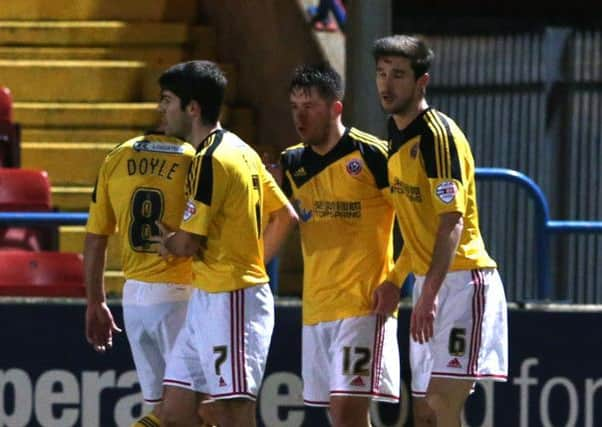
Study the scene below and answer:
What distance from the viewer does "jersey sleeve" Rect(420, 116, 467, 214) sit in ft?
25.2

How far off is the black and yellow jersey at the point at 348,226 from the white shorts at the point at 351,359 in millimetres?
Answer: 71

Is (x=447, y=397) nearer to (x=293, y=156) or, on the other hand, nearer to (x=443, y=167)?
(x=443, y=167)

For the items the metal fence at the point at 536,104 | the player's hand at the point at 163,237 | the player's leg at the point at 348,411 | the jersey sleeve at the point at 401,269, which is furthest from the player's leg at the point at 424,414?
the metal fence at the point at 536,104

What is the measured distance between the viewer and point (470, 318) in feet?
26.0

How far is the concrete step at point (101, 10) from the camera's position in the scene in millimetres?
13734

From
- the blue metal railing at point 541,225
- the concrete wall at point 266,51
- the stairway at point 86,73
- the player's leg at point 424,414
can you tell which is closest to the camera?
the player's leg at point 424,414

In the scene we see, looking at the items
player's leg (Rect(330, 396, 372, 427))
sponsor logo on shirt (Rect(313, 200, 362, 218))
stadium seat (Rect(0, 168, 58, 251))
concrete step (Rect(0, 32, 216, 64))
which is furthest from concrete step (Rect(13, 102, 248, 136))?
player's leg (Rect(330, 396, 372, 427))

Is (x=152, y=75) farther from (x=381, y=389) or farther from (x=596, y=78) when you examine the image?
(x=381, y=389)

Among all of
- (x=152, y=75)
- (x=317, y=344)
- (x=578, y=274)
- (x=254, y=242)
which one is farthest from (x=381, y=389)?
(x=152, y=75)

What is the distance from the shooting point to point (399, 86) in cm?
794

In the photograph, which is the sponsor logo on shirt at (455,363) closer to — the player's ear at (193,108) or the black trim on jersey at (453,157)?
the black trim on jersey at (453,157)

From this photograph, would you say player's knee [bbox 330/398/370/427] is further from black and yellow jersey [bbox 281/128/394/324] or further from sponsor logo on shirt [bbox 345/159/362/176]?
sponsor logo on shirt [bbox 345/159/362/176]

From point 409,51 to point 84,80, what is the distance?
19.0ft

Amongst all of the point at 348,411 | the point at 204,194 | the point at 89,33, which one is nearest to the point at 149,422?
the point at 348,411
